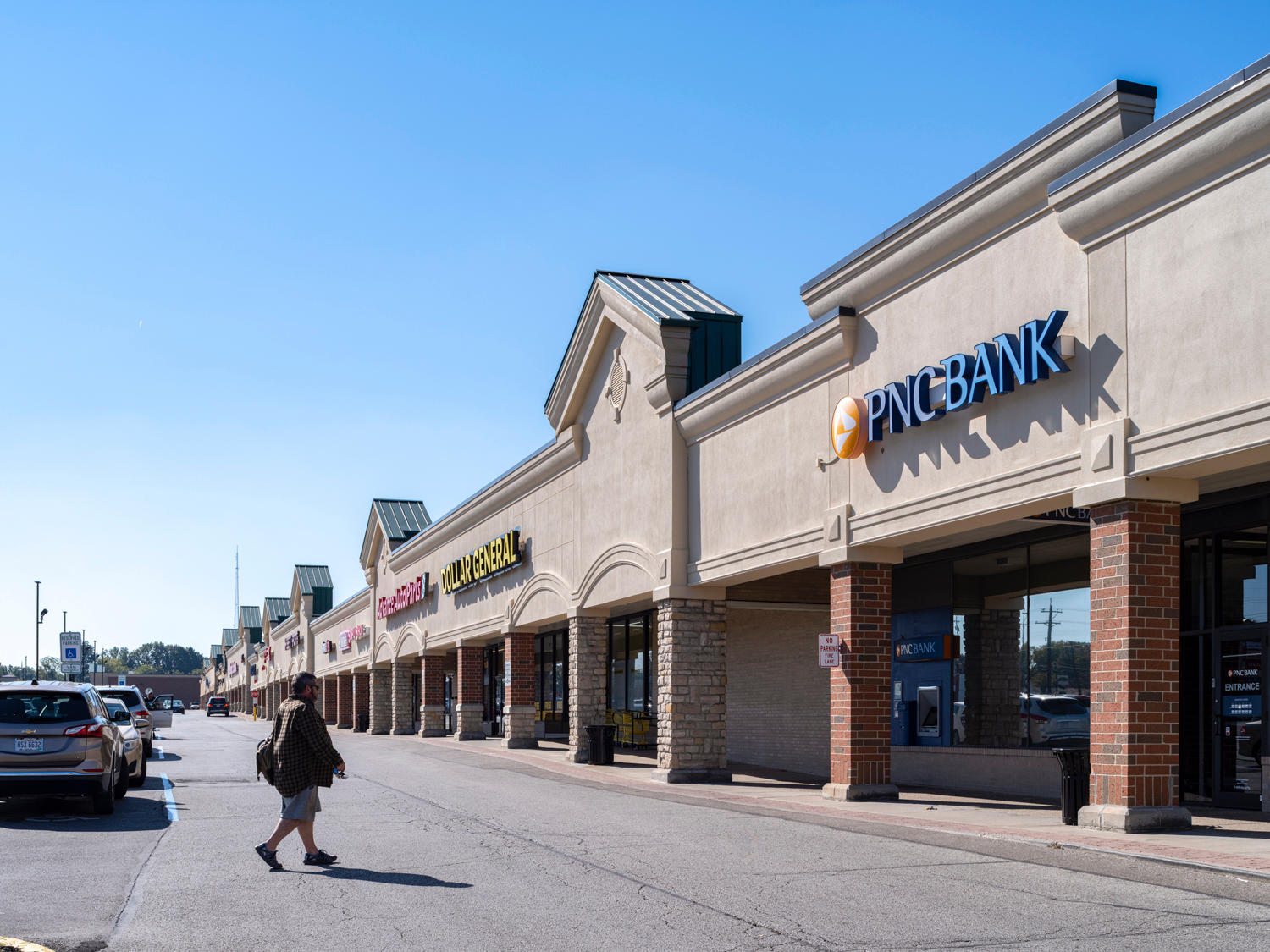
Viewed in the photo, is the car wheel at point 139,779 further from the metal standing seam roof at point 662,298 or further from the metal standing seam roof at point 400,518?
the metal standing seam roof at point 400,518

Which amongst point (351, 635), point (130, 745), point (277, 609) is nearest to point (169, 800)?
point (130, 745)

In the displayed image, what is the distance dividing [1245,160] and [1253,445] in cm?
276

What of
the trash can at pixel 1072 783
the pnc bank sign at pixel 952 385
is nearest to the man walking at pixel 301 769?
the trash can at pixel 1072 783

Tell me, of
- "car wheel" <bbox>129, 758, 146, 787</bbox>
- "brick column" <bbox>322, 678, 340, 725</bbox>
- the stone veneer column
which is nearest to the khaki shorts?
"car wheel" <bbox>129, 758, 146, 787</bbox>

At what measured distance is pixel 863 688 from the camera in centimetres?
1898

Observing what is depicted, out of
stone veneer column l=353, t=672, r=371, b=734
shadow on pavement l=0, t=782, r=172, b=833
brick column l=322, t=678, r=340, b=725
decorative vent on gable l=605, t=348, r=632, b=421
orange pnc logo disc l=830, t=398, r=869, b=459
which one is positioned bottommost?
brick column l=322, t=678, r=340, b=725

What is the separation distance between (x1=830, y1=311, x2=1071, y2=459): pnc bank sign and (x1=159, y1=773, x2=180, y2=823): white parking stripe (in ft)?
33.4

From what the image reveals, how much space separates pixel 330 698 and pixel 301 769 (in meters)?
65.6

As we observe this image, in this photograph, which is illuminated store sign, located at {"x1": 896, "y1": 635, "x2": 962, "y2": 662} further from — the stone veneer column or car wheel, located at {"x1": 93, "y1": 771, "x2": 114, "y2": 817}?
the stone veneer column

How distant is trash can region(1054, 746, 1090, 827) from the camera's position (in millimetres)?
14852

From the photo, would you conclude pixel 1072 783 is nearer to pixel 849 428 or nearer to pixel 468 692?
pixel 849 428

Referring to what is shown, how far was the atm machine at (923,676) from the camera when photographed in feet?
73.9

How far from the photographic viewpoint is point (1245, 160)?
12742 millimetres

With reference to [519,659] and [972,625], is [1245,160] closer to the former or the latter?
[972,625]
